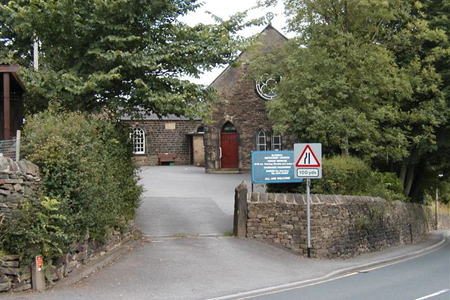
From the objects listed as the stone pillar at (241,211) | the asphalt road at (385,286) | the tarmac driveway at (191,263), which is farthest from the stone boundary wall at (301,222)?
the asphalt road at (385,286)

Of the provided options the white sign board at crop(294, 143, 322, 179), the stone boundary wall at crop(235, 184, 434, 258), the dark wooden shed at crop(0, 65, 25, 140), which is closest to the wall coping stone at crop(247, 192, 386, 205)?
the stone boundary wall at crop(235, 184, 434, 258)

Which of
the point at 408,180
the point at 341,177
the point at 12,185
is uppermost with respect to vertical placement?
the point at 12,185

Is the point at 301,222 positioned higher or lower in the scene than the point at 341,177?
lower

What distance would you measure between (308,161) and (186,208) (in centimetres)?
546

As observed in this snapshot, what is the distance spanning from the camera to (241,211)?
1412 centimetres

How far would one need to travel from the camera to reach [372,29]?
18734mm

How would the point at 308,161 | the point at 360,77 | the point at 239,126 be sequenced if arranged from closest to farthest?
the point at 308,161 < the point at 360,77 < the point at 239,126

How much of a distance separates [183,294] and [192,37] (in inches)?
287

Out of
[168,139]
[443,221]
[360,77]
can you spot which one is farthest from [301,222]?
[443,221]

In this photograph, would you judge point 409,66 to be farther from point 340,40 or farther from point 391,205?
point 391,205

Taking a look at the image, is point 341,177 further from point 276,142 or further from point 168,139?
point 168,139

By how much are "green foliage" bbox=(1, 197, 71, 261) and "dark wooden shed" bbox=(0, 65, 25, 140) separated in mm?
4193

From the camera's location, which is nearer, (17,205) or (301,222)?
(17,205)

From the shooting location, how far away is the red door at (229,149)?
101 ft
